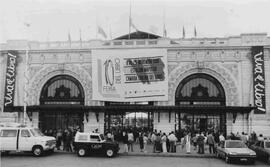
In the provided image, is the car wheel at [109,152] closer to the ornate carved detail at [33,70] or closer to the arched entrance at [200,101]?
the arched entrance at [200,101]

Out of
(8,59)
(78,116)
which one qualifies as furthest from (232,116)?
(8,59)

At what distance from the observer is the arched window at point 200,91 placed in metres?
30.5

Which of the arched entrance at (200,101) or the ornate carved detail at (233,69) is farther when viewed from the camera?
the arched entrance at (200,101)

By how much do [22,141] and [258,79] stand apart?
A: 20625 millimetres

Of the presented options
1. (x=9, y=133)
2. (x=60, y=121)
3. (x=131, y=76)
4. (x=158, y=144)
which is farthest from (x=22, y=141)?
(x=131, y=76)

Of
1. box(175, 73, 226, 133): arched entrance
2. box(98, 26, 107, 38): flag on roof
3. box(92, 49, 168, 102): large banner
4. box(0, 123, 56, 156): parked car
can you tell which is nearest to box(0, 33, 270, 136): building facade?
box(175, 73, 226, 133): arched entrance

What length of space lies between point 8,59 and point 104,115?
11.1m

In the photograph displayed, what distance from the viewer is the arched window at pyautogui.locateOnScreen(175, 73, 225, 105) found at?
3050 cm

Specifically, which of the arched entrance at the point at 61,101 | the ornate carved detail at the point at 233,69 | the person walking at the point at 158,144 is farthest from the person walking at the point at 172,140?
the arched entrance at the point at 61,101

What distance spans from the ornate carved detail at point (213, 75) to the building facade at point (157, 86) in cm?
9

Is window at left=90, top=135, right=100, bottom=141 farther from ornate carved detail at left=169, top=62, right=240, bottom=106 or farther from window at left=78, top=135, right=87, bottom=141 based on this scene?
ornate carved detail at left=169, top=62, right=240, bottom=106

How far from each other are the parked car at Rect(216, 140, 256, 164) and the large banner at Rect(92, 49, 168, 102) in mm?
10845

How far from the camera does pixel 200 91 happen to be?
3069cm

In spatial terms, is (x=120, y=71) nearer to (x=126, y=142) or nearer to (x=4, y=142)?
(x=126, y=142)
